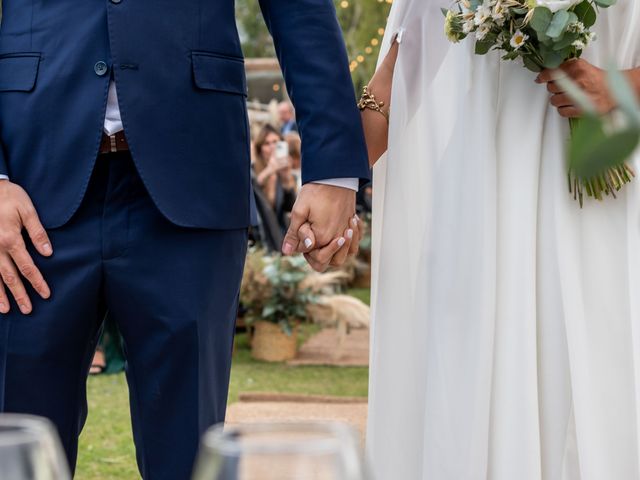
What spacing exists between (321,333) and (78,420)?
285 inches

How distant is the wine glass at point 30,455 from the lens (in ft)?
2.00

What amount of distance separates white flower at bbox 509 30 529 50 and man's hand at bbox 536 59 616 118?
0.26 feet

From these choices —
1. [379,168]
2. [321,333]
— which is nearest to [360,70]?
[321,333]

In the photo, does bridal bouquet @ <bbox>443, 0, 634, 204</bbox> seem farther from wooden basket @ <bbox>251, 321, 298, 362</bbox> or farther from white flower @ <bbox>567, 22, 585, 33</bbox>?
wooden basket @ <bbox>251, 321, 298, 362</bbox>

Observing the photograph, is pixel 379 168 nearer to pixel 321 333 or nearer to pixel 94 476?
pixel 94 476

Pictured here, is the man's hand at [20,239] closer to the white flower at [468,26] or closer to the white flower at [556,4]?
the white flower at [468,26]

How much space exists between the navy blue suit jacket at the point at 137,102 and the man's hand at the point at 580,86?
429 mm

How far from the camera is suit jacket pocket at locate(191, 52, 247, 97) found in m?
2.00

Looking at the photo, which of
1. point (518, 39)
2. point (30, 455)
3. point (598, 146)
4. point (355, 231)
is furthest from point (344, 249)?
point (598, 146)

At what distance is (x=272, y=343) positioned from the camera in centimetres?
788

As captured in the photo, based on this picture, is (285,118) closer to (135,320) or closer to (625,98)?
(135,320)

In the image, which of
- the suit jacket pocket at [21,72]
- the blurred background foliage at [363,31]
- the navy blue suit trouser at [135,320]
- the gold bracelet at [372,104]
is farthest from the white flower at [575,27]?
the blurred background foliage at [363,31]

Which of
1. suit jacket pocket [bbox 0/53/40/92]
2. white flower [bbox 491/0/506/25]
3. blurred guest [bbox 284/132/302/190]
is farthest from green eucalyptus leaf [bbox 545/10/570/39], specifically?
blurred guest [bbox 284/132/302/190]

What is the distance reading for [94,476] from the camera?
4707 millimetres
